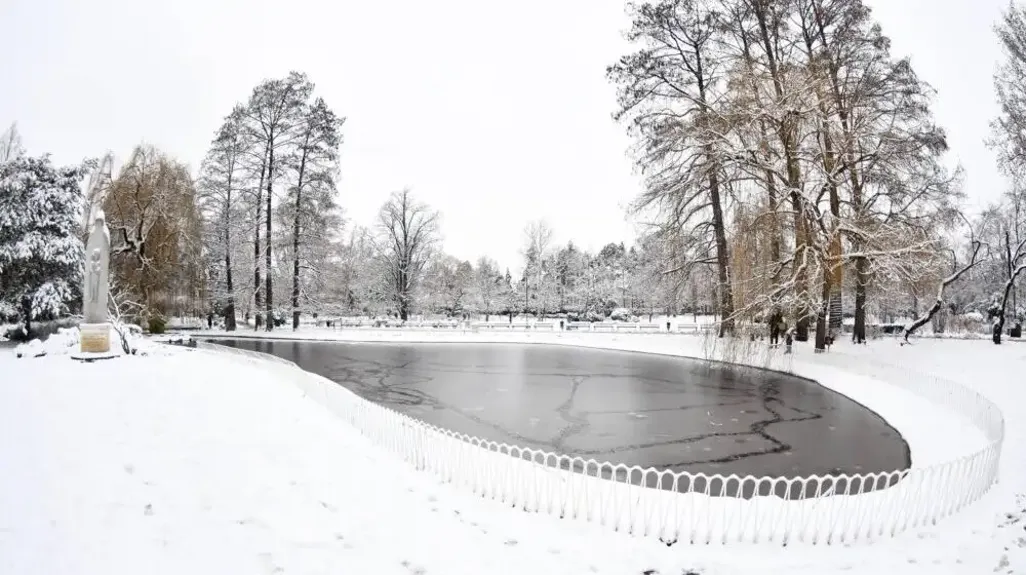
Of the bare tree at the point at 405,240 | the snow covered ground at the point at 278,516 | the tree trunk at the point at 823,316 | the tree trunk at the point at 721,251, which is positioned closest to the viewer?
the snow covered ground at the point at 278,516

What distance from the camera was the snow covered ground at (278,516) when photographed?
4.39 meters

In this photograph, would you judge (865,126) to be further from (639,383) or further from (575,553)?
(575,553)

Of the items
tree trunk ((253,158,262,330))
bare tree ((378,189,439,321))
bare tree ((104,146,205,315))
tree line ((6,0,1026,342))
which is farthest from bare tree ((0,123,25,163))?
bare tree ((378,189,439,321))

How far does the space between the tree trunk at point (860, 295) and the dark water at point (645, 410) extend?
521 centimetres

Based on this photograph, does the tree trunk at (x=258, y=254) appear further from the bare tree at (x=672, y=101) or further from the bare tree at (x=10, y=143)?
the bare tree at (x=672, y=101)

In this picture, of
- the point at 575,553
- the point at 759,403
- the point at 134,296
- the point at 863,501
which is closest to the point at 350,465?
the point at 575,553

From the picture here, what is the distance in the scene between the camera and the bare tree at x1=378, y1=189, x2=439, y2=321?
46.5 metres

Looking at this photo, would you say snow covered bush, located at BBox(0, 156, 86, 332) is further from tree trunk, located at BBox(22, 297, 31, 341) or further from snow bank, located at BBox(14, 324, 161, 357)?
snow bank, located at BBox(14, 324, 161, 357)

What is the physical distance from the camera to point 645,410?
12.5 m

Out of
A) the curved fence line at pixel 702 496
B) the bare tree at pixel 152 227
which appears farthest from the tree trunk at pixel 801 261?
the bare tree at pixel 152 227

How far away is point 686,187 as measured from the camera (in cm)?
2145

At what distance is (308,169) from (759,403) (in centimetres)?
3163

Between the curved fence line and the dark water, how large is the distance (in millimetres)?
1128

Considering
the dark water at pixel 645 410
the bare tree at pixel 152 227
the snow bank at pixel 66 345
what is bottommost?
the dark water at pixel 645 410
